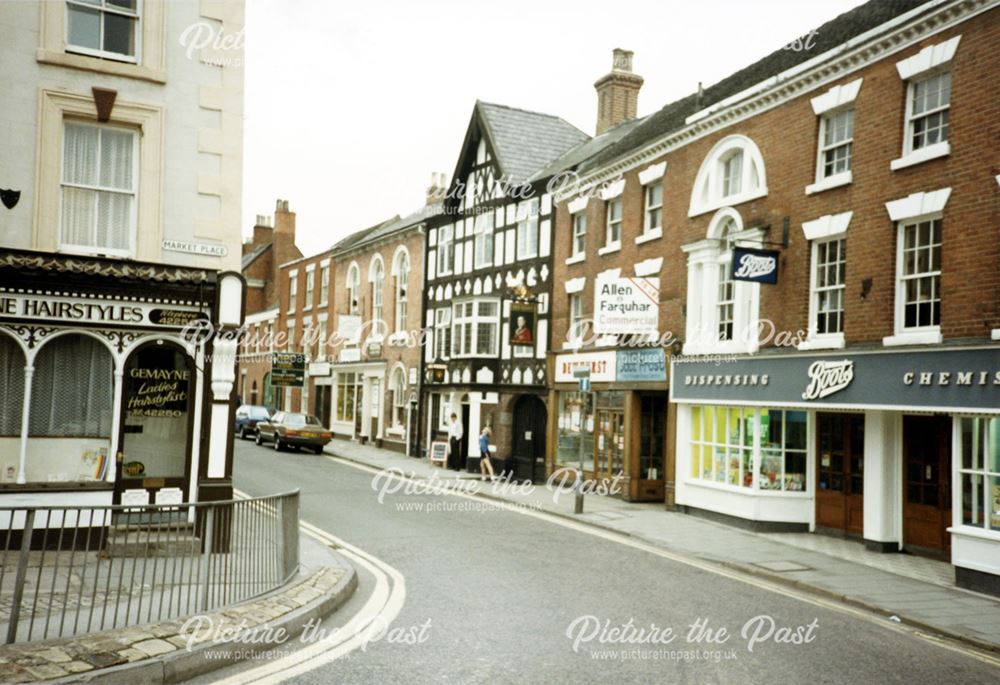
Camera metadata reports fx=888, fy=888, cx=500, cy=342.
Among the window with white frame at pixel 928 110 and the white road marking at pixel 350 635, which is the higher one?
the window with white frame at pixel 928 110

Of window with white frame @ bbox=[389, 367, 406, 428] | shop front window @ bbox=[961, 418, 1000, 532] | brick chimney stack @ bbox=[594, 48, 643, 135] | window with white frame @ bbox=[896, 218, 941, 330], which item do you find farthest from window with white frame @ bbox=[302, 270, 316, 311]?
shop front window @ bbox=[961, 418, 1000, 532]

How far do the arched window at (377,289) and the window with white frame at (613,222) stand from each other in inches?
666

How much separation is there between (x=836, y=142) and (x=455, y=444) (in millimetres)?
17514

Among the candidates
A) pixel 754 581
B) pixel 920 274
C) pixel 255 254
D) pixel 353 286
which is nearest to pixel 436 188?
pixel 353 286

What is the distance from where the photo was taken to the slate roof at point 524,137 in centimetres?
3194

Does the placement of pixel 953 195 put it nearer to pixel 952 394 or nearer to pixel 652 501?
pixel 952 394

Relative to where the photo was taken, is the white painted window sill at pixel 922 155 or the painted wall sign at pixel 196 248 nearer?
the painted wall sign at pixel 196 248

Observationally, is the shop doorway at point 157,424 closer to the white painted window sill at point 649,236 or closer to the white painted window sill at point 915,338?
the white painted window sill at point 915,338

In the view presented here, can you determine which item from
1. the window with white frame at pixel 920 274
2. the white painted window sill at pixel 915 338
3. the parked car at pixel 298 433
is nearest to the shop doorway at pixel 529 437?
the parked car at pixel 298 433

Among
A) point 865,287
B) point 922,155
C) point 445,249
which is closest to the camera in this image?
point 922,155

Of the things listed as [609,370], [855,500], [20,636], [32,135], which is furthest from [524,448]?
[20,636]

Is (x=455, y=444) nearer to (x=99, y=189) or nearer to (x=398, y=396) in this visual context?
(x=398, y=396)

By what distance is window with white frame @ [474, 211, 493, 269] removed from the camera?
106 feet

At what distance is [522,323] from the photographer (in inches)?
1093
